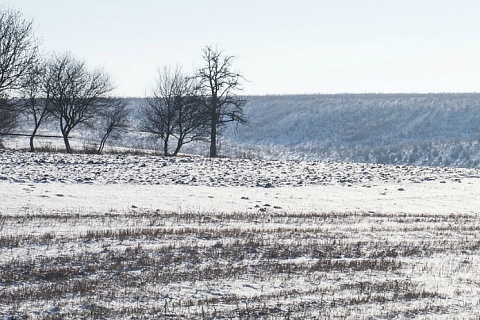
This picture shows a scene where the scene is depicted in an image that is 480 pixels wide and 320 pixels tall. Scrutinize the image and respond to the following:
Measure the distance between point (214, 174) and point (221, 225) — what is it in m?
15.5

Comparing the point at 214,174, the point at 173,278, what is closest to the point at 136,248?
the point at 173,278

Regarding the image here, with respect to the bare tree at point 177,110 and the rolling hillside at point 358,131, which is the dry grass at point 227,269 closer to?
the bare tree at point 177,110

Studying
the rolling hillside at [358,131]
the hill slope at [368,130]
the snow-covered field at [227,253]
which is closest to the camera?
the snow-covered field at [227,253]

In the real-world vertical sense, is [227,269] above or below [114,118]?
below

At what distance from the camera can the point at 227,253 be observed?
12.3 meters

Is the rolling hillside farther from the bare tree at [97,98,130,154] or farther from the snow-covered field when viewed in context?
the snow-covered field

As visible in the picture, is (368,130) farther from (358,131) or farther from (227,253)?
(227,253)

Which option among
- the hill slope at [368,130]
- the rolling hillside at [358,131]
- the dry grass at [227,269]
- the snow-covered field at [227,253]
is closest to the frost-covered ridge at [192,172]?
the snow-covered field at [227,253]

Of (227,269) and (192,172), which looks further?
(192,172)

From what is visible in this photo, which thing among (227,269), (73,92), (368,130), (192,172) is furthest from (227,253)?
(368,130)

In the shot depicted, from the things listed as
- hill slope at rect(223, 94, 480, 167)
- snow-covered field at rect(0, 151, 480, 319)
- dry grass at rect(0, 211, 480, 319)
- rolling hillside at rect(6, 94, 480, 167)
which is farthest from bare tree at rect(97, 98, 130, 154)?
dry grass at rect(0, 211, 480, 319)

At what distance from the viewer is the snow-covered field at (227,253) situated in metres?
8.79

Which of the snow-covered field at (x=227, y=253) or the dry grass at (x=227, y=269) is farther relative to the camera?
the snow-covered field at (x=227, y=253)

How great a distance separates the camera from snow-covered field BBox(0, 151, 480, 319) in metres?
8.79
